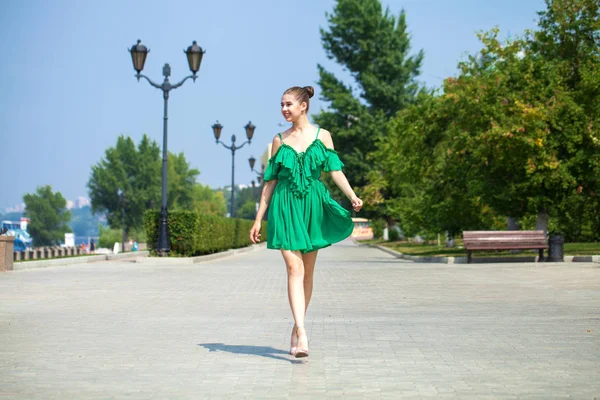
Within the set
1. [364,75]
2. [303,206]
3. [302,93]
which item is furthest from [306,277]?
[364,75]

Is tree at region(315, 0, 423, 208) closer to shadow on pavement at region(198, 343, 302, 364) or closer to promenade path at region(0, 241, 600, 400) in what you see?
promenade path at region(0, 241, 600, 400)

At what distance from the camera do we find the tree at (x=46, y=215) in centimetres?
16950

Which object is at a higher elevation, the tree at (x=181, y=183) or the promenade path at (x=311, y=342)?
the tree at (x=181, y=183)

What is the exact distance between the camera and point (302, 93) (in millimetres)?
7594

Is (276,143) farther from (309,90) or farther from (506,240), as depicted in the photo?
(506,240)

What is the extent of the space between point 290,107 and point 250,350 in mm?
2016

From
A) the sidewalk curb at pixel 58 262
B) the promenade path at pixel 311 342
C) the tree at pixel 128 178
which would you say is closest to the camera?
the promenade path at pixel 311 342

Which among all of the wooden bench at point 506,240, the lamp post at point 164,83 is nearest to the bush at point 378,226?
the lamp post at point 164,83

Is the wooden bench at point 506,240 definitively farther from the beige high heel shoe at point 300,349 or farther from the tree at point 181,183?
the tree at point 181,183

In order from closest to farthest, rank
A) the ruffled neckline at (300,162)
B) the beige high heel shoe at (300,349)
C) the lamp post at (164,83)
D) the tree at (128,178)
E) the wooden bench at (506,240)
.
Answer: the beige high heel shoe at (300,349)
the ruffled neckline at (300,162)
the wooden bench at (506,240)
the lamp post at (164,83)
the tree at (128,178)

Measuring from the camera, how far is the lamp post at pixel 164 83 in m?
28.5

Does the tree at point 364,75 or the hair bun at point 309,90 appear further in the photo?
the tree at point 364,75

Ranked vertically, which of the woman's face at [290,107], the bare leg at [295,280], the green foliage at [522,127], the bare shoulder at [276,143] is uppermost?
the green foliage at [522,127]

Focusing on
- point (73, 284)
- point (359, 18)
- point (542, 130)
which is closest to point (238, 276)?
point (73, 284)
